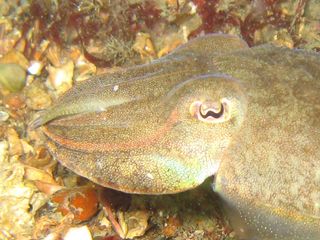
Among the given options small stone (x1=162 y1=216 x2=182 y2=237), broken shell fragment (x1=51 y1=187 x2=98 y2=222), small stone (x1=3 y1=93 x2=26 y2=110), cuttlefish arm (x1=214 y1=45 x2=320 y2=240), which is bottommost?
small stone (x1=162 y1=216 x2=182 y2=237)

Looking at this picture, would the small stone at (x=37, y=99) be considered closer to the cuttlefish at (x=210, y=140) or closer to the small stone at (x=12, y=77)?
the small stone at (x=12, y=77)

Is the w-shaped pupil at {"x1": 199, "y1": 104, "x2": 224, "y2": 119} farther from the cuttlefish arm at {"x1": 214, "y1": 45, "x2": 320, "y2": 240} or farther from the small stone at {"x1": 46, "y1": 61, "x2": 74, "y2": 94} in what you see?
the small stone at {"x1": 46, "y1": 61, "x2": 74, "y2": 94}

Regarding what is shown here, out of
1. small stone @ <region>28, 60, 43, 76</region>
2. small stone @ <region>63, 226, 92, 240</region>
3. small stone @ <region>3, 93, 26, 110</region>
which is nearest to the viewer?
small stone @ <region>63, 226, 92, 240</region>

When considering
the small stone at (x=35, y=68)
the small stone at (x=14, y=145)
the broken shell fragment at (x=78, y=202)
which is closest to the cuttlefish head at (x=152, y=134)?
the broken shell fragment at (x=78, y=202)

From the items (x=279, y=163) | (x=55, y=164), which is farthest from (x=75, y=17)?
(x=279, y=163)

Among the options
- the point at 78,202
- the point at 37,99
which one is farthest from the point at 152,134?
the point at 37,99

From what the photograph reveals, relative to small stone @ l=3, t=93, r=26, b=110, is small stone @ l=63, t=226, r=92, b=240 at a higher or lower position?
lower

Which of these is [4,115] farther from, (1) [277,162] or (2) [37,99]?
(1) [277,162]

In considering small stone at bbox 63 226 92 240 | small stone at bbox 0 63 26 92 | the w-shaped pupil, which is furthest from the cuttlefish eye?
small stone at bbox 0 63 26 92

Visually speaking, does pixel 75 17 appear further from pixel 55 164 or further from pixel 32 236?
pixel 32 236
